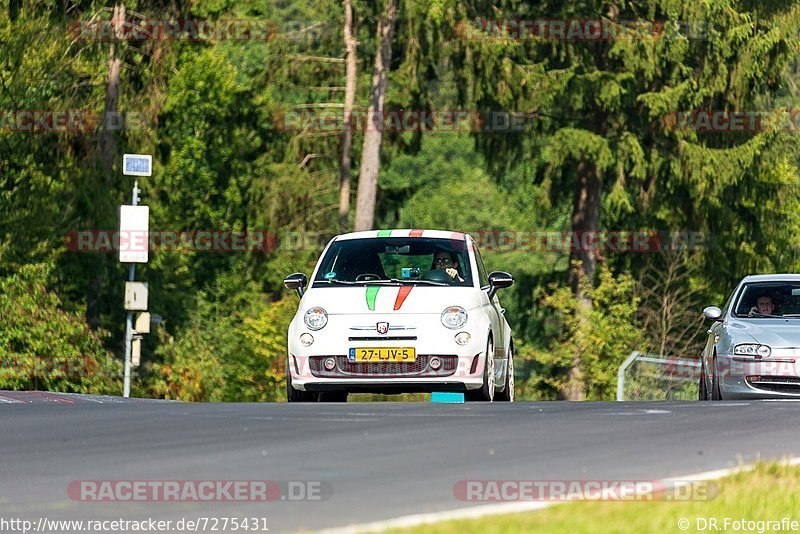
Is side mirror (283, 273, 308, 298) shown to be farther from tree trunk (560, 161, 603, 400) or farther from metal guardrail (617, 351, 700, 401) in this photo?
tree trunk (560, 161, 603, 400)

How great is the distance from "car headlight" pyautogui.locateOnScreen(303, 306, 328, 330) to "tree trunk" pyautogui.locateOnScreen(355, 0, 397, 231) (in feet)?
88.7

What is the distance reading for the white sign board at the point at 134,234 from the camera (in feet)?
113

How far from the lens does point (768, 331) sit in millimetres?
20422

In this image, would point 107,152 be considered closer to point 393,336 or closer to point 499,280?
point 499,280

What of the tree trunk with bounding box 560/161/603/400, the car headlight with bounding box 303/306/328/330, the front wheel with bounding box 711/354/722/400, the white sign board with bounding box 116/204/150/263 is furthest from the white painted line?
the tree trunk with bounding box 560/161/603/400

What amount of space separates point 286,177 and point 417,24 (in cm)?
735

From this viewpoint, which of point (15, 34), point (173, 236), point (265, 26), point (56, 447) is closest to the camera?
point (56, 447)

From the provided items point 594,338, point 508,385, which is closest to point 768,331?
point 508,385

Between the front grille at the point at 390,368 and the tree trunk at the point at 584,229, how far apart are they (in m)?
29.9

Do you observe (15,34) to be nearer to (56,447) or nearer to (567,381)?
(567,381)

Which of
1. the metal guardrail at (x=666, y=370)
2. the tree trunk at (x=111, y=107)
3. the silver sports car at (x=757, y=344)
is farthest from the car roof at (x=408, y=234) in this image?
the tree trunk at (x=111, y=107)

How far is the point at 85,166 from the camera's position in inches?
1939

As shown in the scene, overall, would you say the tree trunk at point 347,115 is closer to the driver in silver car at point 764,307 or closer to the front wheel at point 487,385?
the driver in silver car at point 764,307

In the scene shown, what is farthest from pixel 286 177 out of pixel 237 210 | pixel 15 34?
pixel 237 210
